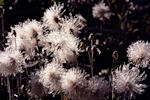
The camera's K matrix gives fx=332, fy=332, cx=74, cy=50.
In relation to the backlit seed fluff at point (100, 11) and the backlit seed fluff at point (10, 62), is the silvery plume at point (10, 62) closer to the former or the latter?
the backlit seed fluff at point (10, 62)

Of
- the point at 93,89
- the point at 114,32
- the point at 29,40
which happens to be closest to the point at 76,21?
the point at 29,40

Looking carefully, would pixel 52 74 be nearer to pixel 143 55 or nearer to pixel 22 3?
pixel 143 55

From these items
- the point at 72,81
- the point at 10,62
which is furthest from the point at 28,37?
the point at 72,81

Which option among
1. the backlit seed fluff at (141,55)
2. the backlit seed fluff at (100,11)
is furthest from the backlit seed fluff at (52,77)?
the backlit seed fluff at (100,11)

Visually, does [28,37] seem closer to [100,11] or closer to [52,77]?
[52,77]

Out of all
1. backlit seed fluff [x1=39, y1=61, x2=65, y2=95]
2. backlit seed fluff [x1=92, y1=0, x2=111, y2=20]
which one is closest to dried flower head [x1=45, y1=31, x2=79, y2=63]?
backlit seed fluff [x1=39, y1=61, x2=65, y2=95]

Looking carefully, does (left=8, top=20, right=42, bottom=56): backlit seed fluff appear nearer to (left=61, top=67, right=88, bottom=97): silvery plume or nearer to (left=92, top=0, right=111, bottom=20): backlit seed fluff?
(left=61, top=67, right=88, bottom=97): silvery plume

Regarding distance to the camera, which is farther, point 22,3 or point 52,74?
point 22,3

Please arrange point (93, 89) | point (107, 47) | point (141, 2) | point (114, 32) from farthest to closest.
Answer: point (141, 2) → point (114, 32) → point (107, 47) → point (93, 89)
